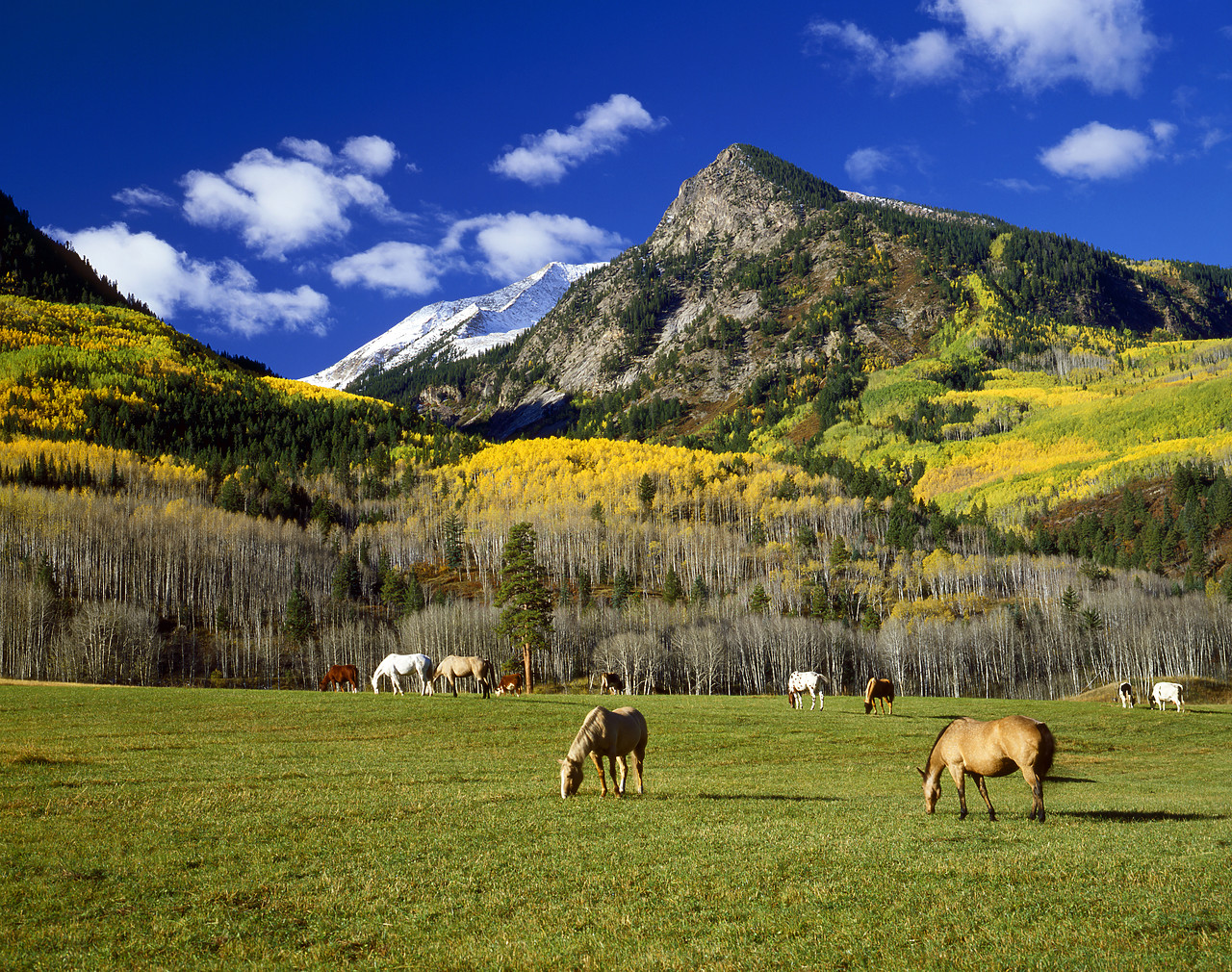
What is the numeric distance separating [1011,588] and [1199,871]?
503 feet

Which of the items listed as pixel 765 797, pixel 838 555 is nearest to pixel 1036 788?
pixel 765 797

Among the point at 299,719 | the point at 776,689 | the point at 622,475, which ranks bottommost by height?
the point at 776,689

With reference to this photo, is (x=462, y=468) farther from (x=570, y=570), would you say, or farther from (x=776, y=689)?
(x=776, y=689)

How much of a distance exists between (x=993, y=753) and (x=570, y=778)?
31.6 ft

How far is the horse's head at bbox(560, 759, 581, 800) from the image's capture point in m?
18.8

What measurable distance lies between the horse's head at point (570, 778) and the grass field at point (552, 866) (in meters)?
0.45

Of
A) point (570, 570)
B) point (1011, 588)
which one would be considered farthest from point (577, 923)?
point (1011, 588)

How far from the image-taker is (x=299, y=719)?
33188 millimetres

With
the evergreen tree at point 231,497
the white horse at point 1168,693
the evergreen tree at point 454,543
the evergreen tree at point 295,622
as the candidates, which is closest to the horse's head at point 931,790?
the white horse at point 1168,693

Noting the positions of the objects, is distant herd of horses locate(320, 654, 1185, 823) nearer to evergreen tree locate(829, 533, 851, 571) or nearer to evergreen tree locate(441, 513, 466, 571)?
evergreen tree locate(829, 533, 851, 571)

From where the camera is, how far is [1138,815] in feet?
59.6

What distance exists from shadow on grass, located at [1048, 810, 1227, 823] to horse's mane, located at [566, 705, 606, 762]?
1099cm

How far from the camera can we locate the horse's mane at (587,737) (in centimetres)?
1894

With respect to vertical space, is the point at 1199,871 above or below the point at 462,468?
below
